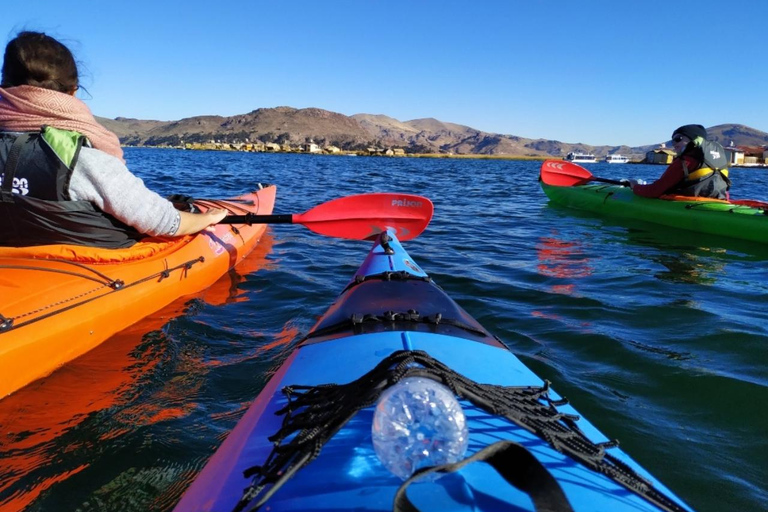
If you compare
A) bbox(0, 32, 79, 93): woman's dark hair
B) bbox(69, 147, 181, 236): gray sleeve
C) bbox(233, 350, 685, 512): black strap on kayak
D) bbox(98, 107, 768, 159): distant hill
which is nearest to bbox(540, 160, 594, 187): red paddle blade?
bbox(69, 147, 181, 236): gray sleeve

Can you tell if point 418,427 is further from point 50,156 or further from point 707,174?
point 707,174

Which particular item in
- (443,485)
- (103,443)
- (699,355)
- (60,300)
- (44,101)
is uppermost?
(44,101)

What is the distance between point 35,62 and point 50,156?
51 cm

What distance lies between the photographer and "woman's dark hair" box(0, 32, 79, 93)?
2516 mm

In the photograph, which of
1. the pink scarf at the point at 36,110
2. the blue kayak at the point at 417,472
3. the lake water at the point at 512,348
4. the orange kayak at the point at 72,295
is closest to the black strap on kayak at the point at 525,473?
the blue kayak at the point at 417,472

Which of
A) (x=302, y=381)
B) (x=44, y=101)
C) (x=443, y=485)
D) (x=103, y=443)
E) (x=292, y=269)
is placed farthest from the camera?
(x=292, y=269)

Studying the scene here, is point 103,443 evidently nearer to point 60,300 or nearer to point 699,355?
point 60,300

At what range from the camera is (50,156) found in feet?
8.18

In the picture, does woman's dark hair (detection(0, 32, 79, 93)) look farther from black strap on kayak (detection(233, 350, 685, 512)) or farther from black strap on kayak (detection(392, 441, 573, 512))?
black strap on kayak (detection(392, 441, 573, 512))

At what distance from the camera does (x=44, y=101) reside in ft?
8.25

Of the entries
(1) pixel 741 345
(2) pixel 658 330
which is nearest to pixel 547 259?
(2) pixel 658 330

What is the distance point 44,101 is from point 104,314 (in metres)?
1.21

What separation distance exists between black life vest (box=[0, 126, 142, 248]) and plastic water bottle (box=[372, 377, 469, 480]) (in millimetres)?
2467

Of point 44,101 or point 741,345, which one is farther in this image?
point 741,345
